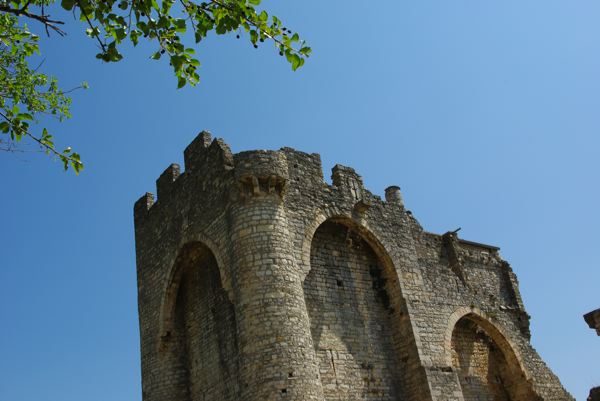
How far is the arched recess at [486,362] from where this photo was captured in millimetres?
15156

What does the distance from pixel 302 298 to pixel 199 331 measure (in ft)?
A: 10.8

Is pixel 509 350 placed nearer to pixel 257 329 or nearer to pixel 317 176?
pixel 317 176

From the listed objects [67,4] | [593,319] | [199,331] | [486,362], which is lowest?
[593,319]

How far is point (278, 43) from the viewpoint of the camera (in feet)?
19.5

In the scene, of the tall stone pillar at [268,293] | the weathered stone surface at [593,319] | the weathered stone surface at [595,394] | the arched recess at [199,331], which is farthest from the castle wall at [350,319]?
the weathered stone surface at [595,394]

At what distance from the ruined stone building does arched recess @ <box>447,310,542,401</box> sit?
0.11 ft

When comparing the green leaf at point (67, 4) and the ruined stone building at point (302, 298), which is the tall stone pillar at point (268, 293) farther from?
the green leaf at point (67, 4)

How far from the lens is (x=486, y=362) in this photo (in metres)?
15.7

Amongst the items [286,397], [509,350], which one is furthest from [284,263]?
[509,350]

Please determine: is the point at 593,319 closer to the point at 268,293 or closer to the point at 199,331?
the point at 268,293

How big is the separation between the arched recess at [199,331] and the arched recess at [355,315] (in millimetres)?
1850

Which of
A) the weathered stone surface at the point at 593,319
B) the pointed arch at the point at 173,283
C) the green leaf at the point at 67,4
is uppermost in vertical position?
the pointed arch at the point at 173,283

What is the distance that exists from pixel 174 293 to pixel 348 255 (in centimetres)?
418

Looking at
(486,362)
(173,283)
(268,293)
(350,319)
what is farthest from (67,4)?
(486,362)
